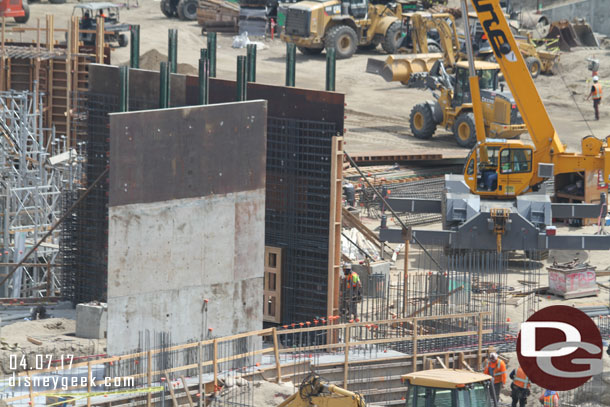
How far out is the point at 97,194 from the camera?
22.7 m

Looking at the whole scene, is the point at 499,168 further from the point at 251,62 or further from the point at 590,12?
the point at 590,12

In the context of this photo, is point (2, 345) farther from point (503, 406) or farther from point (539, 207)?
point (539, 207)

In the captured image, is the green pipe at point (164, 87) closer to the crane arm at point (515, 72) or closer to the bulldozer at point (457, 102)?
the crane arm at point (515, 72)

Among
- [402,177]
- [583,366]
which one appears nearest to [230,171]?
[583,366]

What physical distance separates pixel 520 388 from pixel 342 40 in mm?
32468

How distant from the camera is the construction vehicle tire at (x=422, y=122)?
129ft

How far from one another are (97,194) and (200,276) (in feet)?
14.3

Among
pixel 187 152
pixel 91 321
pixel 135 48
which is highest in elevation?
pixel 135 48

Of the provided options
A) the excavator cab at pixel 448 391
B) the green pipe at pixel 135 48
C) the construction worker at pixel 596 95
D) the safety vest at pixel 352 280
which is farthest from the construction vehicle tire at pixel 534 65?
the excavator cab at pixel 448 391

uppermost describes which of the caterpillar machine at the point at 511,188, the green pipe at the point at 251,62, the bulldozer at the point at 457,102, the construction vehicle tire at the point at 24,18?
the construction vehicle tire at the point at 24,18

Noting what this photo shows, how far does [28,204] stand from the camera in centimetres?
2791

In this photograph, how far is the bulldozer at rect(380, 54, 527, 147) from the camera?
36219mm

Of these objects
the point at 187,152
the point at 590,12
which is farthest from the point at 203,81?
the point at 590,12

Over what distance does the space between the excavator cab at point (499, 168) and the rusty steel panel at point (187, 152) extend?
1009 centimetres
